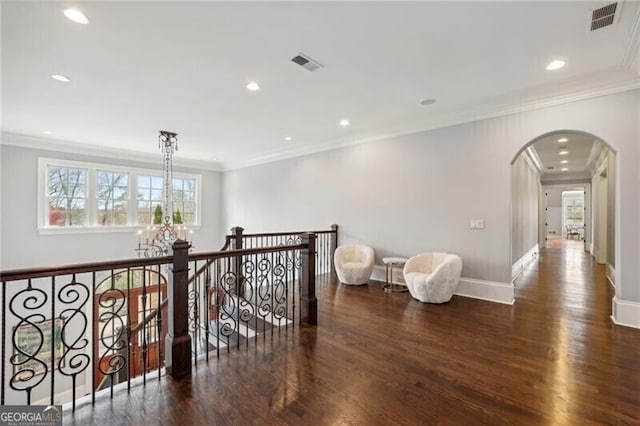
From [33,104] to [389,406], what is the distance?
629 cm

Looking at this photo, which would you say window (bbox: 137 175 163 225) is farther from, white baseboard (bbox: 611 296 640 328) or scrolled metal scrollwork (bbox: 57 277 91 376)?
white baseboard (bbox: 611 296 640 328)

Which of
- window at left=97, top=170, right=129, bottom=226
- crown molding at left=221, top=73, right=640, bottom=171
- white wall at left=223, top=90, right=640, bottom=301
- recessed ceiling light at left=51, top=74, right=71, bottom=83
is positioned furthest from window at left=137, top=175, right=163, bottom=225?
crown molding at left=221, top=73, right=640, bottom=171

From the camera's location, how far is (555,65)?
340 centimetres

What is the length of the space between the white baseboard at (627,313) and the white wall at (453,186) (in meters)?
0.09

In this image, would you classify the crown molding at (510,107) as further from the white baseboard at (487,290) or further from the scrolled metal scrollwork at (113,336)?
the scrolled metal scrollwork at (113,336)

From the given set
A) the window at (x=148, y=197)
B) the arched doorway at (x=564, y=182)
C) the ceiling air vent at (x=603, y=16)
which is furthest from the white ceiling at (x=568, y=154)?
the window at (x=148, y=197)

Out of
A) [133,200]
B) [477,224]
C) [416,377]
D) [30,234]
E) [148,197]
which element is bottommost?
[416,377]

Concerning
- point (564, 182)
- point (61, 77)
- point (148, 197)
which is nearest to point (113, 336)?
point (61, 77)

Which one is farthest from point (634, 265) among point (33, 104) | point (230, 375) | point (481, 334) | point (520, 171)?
point (33, 104)

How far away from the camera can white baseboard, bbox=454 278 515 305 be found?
4406 millimetres

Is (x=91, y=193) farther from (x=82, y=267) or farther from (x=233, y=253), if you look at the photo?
(x=82, y=267)

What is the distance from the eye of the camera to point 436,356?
2805 millimetres

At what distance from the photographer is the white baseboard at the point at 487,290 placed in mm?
4406

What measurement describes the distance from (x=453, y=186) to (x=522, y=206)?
11.5 ft
